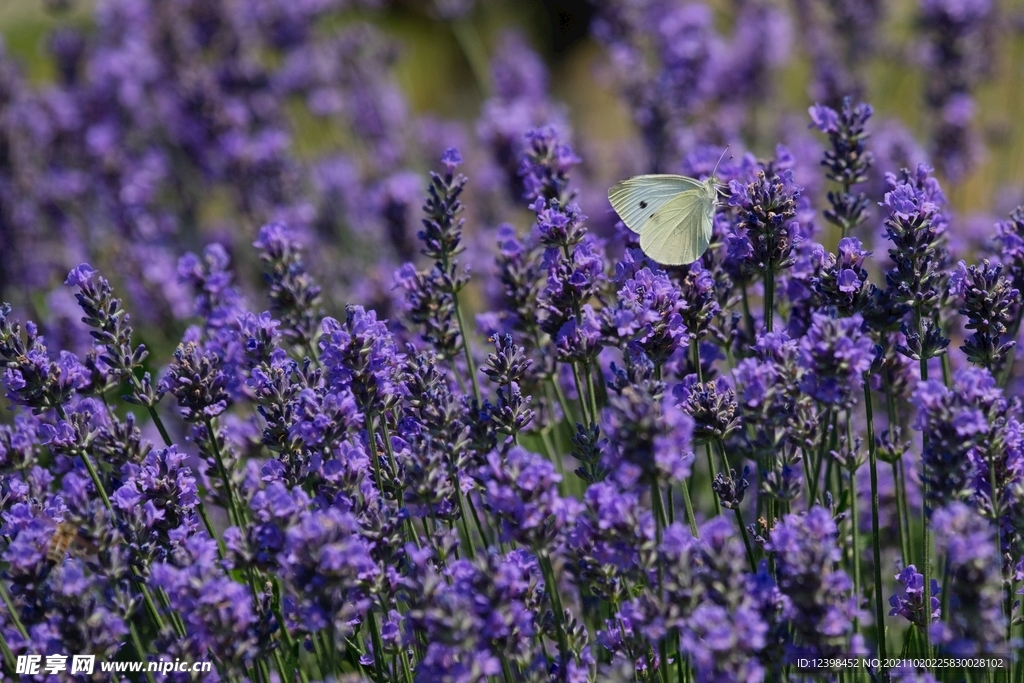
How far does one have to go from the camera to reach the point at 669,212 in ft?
9.92

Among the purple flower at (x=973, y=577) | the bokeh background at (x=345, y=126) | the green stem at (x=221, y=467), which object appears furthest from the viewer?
the bokeh background at (x=345, y=126)

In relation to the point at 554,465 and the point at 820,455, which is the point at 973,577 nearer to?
the point at 820,455

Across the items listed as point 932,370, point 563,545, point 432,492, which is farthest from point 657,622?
point 932,370

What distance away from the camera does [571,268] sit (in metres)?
2.74

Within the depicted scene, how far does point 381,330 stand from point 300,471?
0.44 meters

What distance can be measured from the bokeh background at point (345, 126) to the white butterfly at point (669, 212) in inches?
75.1

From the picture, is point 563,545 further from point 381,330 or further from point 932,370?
point 932,370

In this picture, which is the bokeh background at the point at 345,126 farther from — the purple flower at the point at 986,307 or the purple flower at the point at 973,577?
the purple flower at the point at 973,577

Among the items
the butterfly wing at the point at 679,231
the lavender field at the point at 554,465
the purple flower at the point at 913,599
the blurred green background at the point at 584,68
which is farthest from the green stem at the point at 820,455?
the blurred green background at the point at 584,68

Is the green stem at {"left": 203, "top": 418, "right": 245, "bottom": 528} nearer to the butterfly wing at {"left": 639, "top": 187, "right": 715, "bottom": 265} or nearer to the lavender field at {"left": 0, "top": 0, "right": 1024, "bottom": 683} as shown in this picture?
→ the lavender field at {"left": 0, "top": 0, "right": 1024, "bottom": 683}

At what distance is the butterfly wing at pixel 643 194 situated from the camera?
3094mm

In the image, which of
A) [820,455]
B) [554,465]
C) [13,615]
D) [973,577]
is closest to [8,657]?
[13,615]

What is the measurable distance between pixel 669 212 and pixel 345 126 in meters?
5.26

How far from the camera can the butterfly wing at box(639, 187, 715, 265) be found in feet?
9.52
